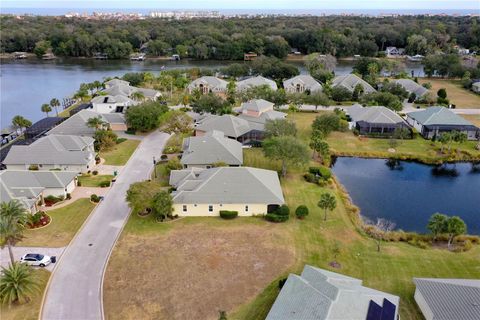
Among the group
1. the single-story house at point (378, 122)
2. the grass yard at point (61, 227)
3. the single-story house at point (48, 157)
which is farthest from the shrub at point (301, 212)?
the single-story house at point (378, 122)

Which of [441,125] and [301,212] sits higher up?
[441,125]

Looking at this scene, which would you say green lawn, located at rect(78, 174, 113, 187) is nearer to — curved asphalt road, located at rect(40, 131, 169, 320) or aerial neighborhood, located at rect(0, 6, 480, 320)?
aerial neighborhood, located at rect(0, 6, 480, 320)

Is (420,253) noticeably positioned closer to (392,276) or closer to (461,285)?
(392,276)

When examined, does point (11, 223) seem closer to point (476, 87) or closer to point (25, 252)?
point (25, 252)

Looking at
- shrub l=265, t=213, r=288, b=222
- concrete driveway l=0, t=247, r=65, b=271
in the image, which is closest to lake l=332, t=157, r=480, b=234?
shrub l=265, t=213, r=288, b=222

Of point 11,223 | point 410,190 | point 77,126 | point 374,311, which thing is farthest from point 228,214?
point 77,126

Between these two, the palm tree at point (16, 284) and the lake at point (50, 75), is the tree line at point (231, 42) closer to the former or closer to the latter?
the lake at point (50, 75)
